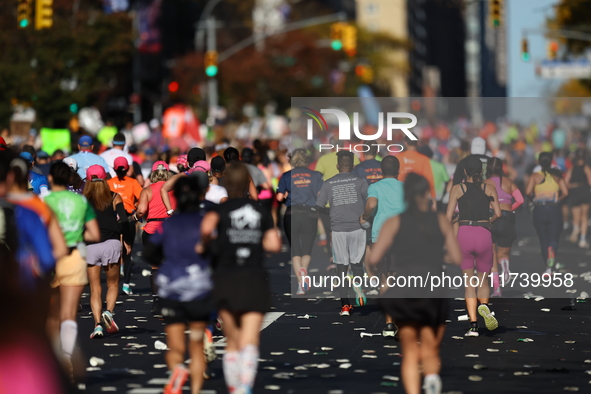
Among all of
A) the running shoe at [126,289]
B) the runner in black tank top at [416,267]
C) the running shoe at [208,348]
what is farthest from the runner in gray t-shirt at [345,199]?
the runner in black tank top at [416,267]

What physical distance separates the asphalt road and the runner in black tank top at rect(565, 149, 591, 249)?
21.3ft

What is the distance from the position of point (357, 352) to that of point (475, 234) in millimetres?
1853

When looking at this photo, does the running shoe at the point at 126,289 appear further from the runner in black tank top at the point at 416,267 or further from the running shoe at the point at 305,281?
the runner in black tank top at the point at 416,267

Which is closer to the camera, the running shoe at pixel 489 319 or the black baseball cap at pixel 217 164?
the running shoe at pixel 489 319

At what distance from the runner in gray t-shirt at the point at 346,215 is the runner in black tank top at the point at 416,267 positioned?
520cm

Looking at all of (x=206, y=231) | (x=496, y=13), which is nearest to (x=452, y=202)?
(x=206, y=231)

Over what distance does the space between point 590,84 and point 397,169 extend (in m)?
47.9

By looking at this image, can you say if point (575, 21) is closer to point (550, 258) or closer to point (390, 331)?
point (550, 258)

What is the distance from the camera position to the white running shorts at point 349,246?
43.1 feet

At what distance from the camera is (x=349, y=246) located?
13.2m

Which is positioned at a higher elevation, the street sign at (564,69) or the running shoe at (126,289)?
the street sign at (564,69)

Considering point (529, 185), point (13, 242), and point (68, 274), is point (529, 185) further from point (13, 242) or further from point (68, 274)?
point (13, 242)

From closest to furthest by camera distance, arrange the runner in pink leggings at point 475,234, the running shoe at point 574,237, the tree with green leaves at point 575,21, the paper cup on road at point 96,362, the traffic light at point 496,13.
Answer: the paper cup on road at point 96,362
the runner in pink leggings at point 475,234
the running shoe at point 574,237
the traffic light at point 496,13
the tree with green leaves at point 575,21

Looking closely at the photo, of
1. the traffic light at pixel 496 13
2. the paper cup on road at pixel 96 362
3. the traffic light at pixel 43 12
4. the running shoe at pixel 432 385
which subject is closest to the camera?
the running shoe at pixel 432 385
